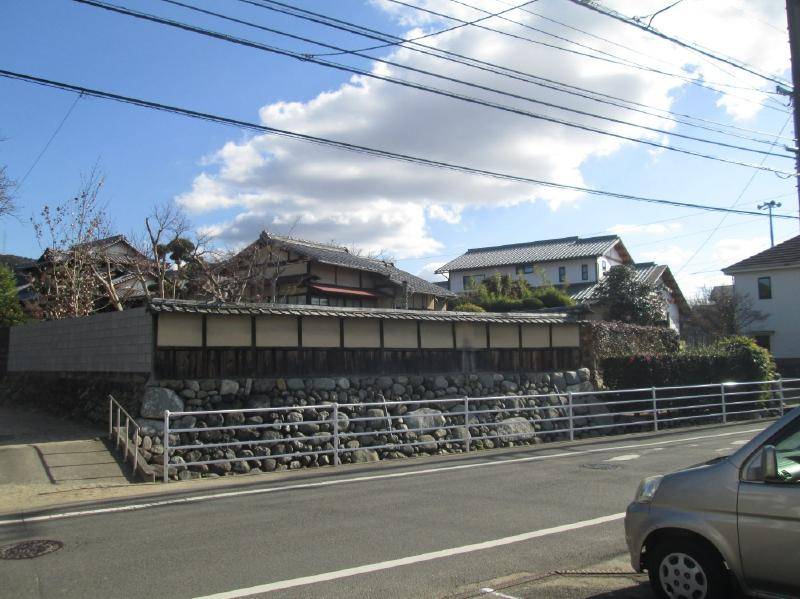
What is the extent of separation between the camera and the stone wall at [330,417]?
42.8ft

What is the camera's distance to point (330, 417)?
15.1m

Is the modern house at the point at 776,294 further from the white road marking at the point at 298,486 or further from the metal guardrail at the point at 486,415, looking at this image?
the white road marking at the point at 298,486

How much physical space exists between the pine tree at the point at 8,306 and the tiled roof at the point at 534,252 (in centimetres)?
3191

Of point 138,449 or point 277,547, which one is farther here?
point 138,449

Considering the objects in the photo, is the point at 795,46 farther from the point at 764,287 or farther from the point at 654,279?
the point at 654,279

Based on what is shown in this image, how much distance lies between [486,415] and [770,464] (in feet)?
46.4

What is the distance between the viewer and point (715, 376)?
75.9 feet

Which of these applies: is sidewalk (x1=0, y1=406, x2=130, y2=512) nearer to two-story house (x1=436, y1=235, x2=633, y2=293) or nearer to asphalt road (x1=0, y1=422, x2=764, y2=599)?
asphalt road (x1=0, y1=422, x2=764, y2=599)

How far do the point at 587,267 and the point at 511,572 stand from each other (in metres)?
42.9

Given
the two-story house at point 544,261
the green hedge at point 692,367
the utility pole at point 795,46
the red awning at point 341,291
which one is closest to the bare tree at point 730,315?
the two-story house at point 544,261

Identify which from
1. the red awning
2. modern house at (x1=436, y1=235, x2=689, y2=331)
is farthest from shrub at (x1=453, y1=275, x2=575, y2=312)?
modern house at (x1=436, y1=235, x2=689, y2=331)

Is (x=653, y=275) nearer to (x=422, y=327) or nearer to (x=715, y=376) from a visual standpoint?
(x=715, y=376)

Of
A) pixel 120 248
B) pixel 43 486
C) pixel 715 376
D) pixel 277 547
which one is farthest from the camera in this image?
pixel 120 248

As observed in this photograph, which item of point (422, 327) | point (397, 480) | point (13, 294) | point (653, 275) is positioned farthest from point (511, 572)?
point (653, 275)
